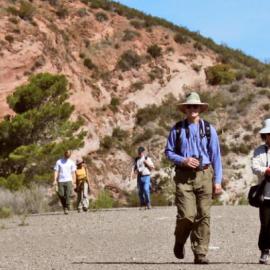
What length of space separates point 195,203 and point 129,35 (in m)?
49.6

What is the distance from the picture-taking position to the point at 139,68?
56938 millimetres

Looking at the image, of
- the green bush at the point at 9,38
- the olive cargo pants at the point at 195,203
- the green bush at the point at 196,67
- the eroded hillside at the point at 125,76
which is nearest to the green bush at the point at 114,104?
the eroded hillside at the point at 125,76

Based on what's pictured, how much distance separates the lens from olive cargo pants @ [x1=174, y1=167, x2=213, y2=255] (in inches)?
393

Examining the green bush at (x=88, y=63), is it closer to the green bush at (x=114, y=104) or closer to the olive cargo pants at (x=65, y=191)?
the green bush at (x=114, y=104)

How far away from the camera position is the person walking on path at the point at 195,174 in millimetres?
9984

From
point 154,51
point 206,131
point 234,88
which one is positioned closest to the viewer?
point 206,131

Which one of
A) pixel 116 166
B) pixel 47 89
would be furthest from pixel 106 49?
pixel 47 89

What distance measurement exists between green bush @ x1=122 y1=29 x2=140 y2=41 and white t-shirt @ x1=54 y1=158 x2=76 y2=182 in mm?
37169

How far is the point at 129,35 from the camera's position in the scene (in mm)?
58969

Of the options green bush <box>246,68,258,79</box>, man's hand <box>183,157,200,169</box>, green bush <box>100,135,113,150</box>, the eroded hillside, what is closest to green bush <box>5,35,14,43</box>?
the eroded hillside

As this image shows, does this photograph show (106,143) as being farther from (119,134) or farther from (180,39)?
(180,39)

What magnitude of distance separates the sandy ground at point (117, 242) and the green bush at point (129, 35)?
37.7 m

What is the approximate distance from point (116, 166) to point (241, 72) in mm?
17995

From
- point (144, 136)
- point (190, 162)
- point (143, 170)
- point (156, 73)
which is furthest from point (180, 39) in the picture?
point (190, 162)
